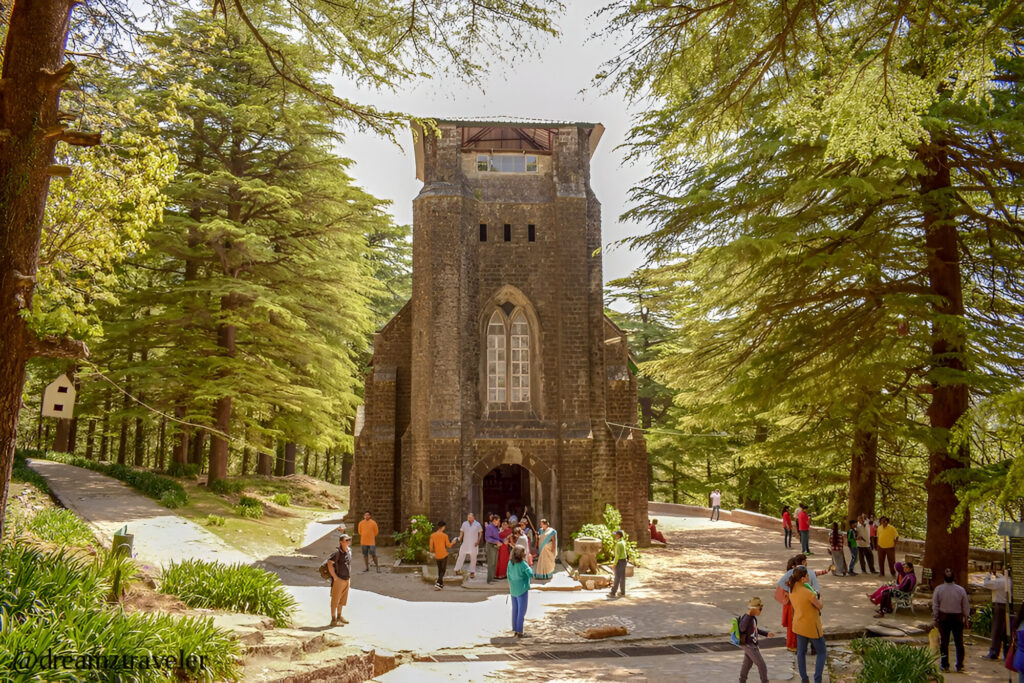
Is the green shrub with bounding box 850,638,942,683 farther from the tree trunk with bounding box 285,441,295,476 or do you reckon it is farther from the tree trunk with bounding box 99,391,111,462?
the tree trunk with bounding box 285,441,295,476

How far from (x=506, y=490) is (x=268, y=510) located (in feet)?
26.8

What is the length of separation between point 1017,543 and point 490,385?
1318cm

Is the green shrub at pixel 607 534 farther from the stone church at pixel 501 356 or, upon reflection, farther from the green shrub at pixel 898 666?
the green shrub at pixel 898 666

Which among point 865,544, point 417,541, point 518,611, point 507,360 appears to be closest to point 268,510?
point 417,541

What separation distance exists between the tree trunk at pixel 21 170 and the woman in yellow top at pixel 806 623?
8.76 metres

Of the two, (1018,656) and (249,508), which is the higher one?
(249,508)

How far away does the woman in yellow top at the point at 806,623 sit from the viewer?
8.33 meters

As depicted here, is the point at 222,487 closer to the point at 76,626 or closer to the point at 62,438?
the point at 62,438

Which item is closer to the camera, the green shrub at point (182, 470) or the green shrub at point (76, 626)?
the green shrub at point (76, 626)

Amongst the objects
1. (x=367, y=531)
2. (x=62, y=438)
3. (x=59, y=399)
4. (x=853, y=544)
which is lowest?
(x=853, y=544)

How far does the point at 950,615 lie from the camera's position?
9734 mm

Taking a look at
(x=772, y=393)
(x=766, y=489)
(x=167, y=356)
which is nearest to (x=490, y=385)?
(x=772, y=393)

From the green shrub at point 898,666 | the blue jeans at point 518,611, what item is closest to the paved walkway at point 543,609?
the blue jeans at point 518,611

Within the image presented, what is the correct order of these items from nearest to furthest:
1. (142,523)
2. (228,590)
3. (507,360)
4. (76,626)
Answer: (76,626) → (228,590) → (142,523) → (507,360)
